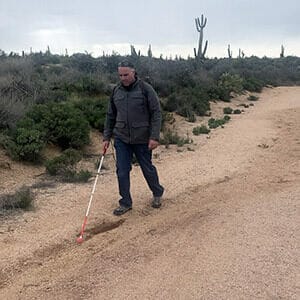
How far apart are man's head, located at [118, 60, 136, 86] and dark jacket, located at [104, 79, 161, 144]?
123 millimetres

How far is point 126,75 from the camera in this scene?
246 inches

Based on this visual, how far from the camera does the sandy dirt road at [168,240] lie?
449cm

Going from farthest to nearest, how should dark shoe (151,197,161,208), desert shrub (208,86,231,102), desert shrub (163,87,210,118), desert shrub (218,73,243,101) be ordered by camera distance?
desert shrub (218,73,243,101) < desert shrub (208,86,231,102) < desert shrub (163,87,210,118) < dark shoe (151,197,161,208)

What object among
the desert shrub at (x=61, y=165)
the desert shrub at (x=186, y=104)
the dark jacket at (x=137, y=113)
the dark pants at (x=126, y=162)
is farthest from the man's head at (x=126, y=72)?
the desert shrub at (x=186, y=104)

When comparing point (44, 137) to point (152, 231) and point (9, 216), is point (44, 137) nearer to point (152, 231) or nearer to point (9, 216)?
point (9, 216)

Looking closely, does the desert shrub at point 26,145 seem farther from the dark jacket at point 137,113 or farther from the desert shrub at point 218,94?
the desert shrub at point 218,94

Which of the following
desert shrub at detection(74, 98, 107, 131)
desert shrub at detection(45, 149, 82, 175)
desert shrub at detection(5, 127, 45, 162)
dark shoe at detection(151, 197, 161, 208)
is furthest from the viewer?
desert shrub at detection(74, 98, 107, 131)

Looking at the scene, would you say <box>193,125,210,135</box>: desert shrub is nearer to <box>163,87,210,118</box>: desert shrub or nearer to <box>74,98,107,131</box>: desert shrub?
<box>163,87,210,118</box>: desert shrub

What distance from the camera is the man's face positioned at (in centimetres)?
623

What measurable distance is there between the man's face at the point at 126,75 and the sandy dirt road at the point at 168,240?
1780mm

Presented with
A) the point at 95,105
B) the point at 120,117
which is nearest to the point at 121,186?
the point at 120,117

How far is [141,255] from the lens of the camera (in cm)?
517

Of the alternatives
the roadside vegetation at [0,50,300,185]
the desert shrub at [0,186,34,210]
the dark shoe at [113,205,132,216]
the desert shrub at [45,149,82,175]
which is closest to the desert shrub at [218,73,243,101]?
the roadside vegetation at [0,50,300,185]

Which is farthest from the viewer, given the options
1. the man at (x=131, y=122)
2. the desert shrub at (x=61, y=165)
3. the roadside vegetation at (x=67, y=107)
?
the roadside vegetation at (x=67, y=107)
